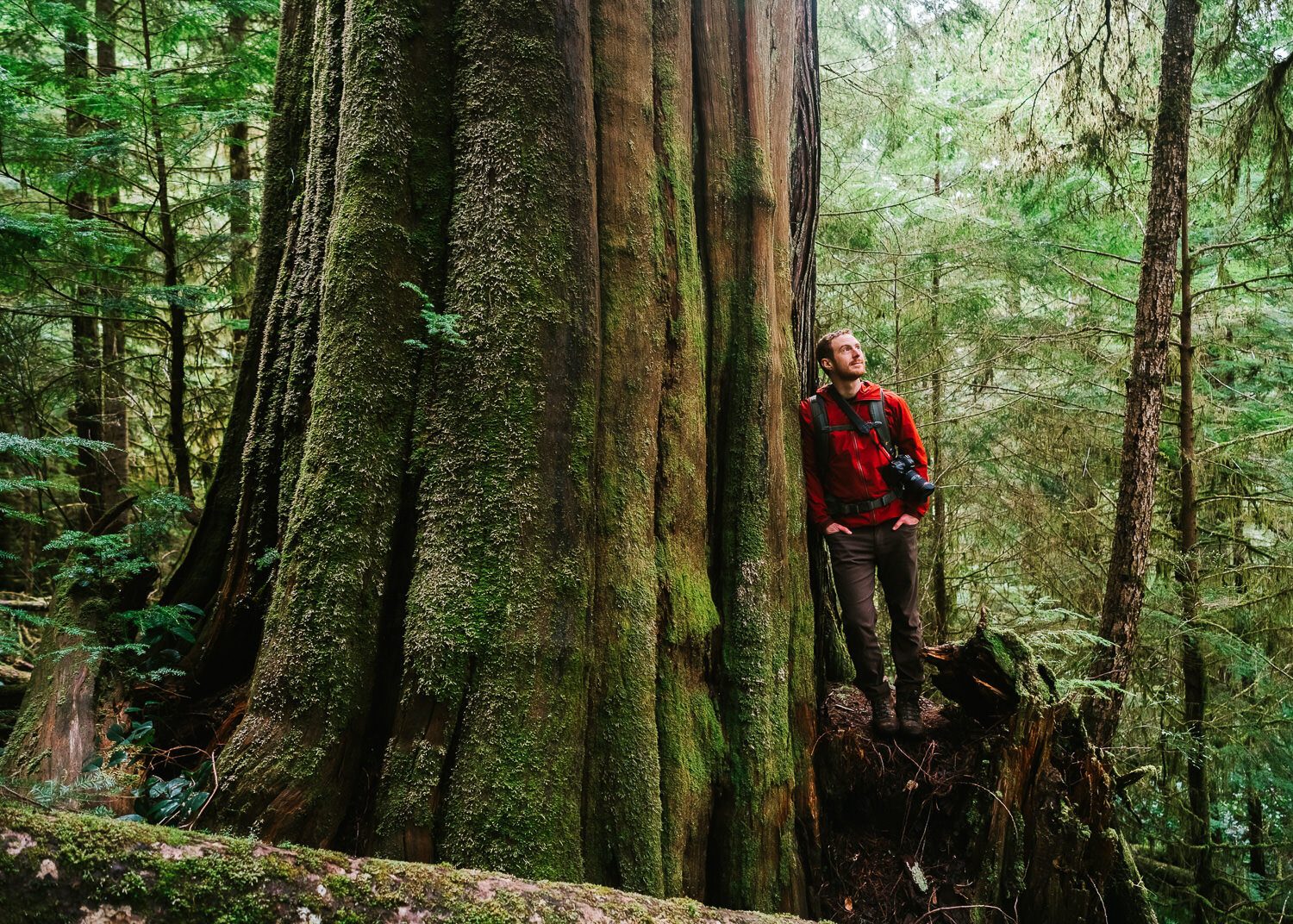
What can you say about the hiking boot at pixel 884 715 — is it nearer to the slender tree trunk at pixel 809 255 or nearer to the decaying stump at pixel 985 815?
the decaying stump at pixel 985 815

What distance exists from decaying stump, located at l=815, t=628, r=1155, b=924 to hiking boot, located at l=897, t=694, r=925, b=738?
0.25 ft

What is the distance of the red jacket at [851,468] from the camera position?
407 centimetres

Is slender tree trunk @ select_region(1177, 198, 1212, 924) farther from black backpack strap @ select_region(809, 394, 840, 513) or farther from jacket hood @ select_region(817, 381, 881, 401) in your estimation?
black backpack strap @ select_region(809, 394, 840, 513)

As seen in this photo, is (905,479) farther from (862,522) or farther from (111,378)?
(111,378)

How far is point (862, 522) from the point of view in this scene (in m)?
4.18

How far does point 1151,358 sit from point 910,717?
4656 mm

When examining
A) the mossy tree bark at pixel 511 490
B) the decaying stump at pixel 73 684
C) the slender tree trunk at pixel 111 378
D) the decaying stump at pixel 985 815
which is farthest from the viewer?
the slender tree trunk at pixel 111 378

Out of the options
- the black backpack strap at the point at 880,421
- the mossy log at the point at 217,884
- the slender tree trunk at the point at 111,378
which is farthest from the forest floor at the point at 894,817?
the slender tree trunk at the point at 111,378

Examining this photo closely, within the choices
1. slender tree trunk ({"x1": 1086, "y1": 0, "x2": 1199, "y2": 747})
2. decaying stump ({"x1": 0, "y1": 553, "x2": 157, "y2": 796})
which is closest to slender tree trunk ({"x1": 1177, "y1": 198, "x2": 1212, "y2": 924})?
slender tree trunk ({"x1": 1086, "y1": 0, "x2": 1199, "y2": 747})

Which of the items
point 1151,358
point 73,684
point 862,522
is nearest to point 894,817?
point 862,522

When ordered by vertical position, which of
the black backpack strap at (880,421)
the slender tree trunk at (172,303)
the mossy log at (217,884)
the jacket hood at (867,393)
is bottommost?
the mossy log at (217,884)

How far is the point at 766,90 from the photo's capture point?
360cm

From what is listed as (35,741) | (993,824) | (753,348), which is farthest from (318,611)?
(993,824)

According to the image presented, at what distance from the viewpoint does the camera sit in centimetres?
412
